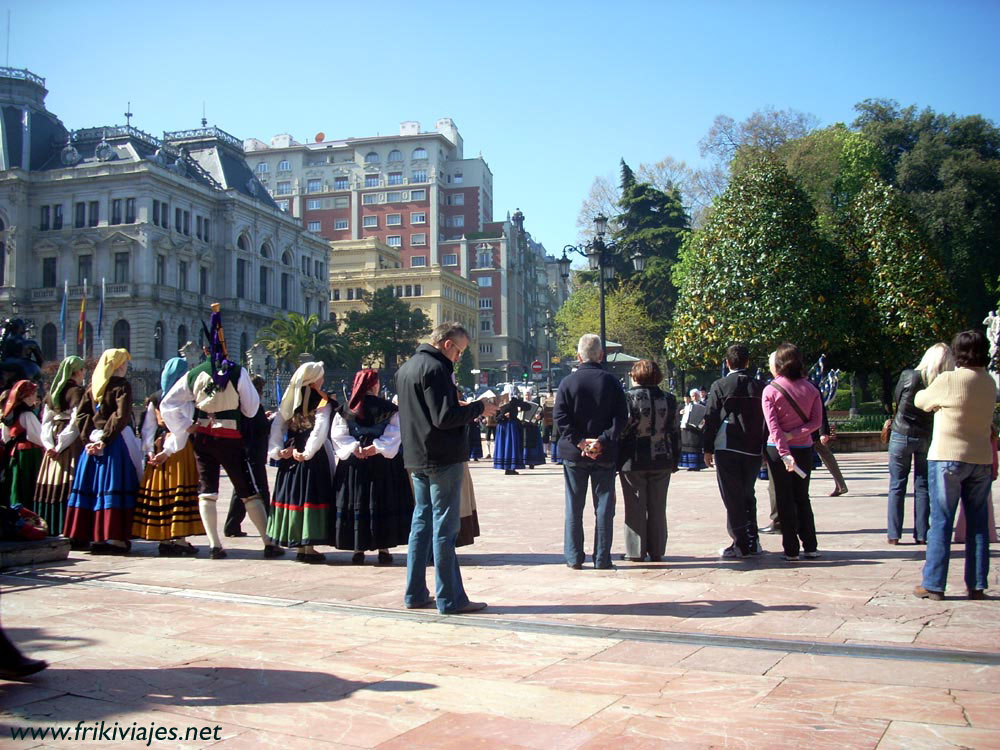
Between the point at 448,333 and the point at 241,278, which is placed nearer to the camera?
the point at 448,333

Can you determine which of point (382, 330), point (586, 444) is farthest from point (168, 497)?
point (382, 330)

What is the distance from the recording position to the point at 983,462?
580cm

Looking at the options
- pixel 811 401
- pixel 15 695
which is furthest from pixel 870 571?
pixel 15 695

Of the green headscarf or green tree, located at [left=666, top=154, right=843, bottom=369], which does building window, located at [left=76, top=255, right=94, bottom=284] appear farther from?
the green headscarf

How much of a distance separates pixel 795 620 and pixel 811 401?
271 centimetres

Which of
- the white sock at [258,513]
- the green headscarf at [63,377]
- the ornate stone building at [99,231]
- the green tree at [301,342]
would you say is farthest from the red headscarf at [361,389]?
the ornate stone building at [99,231]

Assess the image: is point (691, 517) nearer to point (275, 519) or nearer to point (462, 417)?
point (275, 519)

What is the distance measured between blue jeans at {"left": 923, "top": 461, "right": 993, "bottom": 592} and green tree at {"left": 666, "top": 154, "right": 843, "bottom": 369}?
61.5ft

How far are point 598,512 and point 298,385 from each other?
113 inches

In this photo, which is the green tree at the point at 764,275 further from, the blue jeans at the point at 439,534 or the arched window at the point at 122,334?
the arched window at the point at 122,334

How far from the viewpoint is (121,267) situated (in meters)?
64.6

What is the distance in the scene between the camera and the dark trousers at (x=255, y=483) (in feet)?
28.1

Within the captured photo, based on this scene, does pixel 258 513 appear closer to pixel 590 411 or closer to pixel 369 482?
pixel 369 482

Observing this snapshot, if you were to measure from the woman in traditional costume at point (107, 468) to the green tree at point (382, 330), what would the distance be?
6323 cm
